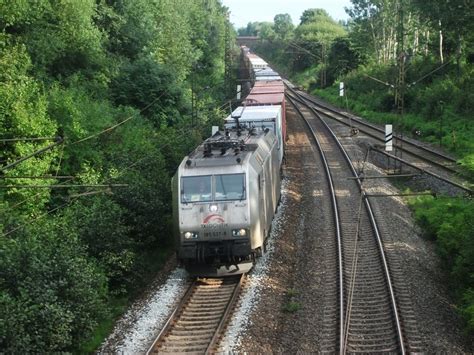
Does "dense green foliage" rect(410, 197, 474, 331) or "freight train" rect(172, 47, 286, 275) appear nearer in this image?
"dense green foliage" rect(410, 197, 474, 331)

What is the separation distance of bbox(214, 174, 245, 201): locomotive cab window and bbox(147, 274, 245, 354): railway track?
2.21 meters

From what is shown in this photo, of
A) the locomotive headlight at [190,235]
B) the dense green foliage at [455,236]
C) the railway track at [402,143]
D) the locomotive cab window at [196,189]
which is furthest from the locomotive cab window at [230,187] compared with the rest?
the railway track at [402,143]

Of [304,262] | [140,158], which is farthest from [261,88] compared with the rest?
[304,262]

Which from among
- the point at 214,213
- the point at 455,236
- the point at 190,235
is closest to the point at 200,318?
the point at 190,235

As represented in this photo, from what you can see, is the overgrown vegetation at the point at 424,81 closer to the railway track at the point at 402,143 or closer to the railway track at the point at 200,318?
the railway track at the point at 402,143

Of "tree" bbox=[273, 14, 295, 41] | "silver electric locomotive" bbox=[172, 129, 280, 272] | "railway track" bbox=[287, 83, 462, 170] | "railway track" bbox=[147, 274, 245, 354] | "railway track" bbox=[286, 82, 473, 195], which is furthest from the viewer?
"tree" bbox=[273, 14, 295, 41]

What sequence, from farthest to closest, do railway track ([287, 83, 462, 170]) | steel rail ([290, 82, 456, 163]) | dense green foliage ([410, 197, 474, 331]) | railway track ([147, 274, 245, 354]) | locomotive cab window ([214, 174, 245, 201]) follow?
steel rail ([290, 82, 456, 163])
railway track ([287, 83, 462, 170])
locomotive cab window ([214, 174, 245, 201])
dense green foliage ([410, 197, 474, 331])
railway track ([147, 274, 245, 354])

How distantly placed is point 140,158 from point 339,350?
484 inches

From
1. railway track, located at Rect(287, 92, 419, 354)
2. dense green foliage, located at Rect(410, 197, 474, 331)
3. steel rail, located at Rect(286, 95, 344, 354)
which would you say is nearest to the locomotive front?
steel rail, located at Rect(286, 95, 344, 354)

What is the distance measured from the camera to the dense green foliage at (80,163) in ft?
38.8

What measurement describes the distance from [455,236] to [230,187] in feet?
22.7

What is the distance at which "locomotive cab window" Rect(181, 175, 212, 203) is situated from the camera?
15.3 metres

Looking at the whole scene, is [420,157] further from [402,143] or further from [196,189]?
[196,189]

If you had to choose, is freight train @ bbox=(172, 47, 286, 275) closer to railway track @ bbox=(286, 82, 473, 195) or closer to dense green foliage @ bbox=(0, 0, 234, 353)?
dense green foliage @ bbox=(0, 0, 234, 353)
